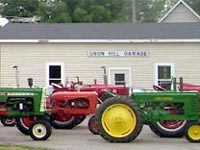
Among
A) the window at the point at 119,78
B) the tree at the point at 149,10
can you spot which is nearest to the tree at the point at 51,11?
the window at the point at 119,78

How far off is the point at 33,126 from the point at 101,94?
3973 millimetres

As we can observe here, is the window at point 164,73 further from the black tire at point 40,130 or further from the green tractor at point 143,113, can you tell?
the black tire at point 40,130

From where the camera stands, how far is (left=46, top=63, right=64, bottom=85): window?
2834 centimetres

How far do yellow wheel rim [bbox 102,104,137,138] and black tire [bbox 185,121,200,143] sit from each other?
4.06 ft

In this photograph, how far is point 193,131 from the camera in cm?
1379

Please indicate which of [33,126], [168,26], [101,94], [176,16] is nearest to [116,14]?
[176,16]

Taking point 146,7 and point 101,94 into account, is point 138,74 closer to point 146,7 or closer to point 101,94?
point 101,94

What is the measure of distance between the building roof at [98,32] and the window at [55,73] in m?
1.15

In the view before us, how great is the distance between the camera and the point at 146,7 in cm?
10438

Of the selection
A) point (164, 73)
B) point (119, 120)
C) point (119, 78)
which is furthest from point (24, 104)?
point (164, 73)

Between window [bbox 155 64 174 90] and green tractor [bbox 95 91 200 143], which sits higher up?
window [bbox 155 64 174 90]

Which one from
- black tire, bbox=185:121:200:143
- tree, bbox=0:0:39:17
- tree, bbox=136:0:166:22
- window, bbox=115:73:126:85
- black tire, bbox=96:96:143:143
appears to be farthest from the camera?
tree, bbox=136:0:166:22

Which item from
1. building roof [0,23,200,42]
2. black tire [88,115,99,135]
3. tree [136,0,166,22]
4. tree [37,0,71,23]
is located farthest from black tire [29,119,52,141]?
tree [136,0,166,22]

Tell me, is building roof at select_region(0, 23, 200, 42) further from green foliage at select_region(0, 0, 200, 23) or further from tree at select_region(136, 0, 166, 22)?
tree at select_region(136, 0, 166, 22)
